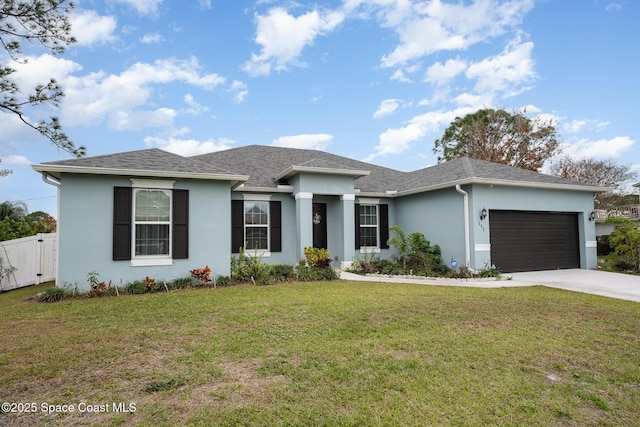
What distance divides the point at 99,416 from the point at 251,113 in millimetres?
14853

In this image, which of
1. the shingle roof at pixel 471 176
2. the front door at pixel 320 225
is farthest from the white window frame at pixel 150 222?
the shingle roof at pixel 471 176

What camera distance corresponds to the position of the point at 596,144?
2552cm

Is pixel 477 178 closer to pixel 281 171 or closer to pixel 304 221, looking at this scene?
pixel 304 221

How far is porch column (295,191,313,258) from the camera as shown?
11680 mm

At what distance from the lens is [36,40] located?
4.12 m

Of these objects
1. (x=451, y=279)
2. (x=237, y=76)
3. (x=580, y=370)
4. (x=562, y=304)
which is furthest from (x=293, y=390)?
(x=237, y=76)

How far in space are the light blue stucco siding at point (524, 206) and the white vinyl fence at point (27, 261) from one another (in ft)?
46.0

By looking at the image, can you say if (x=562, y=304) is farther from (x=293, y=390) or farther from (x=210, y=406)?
(x=210, y=406)

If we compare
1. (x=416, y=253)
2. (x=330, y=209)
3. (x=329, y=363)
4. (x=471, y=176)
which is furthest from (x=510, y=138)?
(x=329, y=363)

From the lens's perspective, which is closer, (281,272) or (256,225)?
(281,272)

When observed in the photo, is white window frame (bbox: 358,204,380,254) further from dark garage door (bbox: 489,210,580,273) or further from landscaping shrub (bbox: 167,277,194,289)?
landscaping shrub (bbox: 167,277,194,289)

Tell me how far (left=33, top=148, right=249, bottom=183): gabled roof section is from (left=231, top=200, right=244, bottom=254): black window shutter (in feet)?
5.91

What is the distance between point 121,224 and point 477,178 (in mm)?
10587

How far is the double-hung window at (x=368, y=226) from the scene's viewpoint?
1355cm
